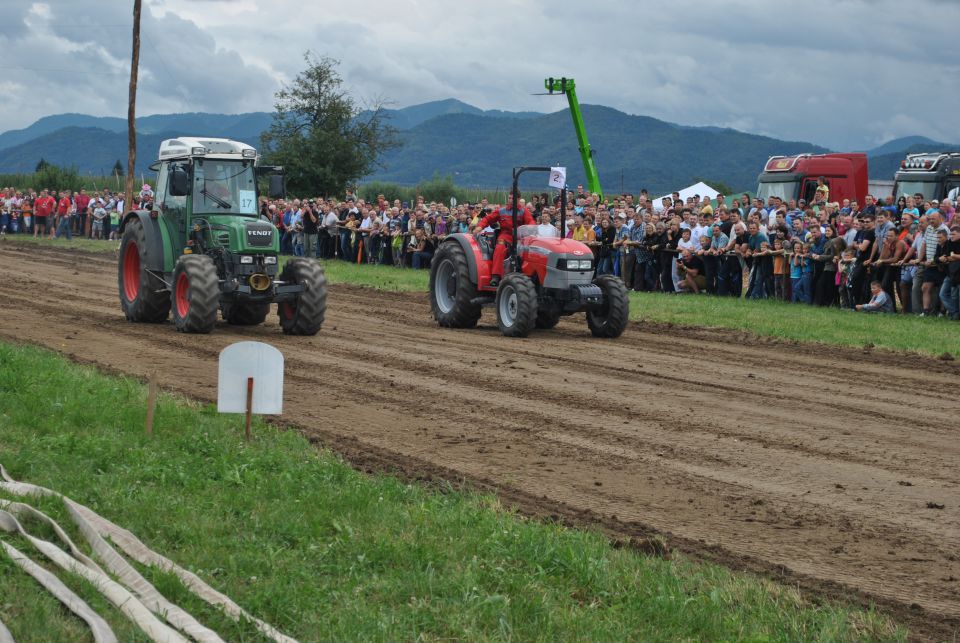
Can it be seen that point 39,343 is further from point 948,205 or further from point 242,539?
point 948,205

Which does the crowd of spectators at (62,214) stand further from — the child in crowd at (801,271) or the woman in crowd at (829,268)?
the woman in crowd at (829,268)

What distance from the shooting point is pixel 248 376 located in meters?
8.35

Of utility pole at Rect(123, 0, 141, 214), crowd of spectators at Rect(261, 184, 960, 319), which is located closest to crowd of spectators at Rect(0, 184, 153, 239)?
utility pole at Rect(123, 0, 141, 214)

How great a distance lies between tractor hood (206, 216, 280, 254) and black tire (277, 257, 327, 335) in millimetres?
381

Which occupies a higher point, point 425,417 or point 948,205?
point 948,205

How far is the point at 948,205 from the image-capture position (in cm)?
→ 2055

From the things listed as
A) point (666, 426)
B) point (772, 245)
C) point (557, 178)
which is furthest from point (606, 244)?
point (666, 426)

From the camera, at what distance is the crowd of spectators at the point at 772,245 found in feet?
62.1

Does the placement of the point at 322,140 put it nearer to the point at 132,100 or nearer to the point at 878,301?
the point at 132,100

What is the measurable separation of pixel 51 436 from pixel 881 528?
17.8 feet

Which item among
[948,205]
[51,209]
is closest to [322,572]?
[948,205]

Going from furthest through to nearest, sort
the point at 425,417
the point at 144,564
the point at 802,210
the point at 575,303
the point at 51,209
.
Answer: the point at 51,209, the point at 802,210, the point at 575,303, the point at 425,417, the point at 144,564

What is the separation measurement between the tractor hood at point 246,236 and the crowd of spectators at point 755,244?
10.6 ft

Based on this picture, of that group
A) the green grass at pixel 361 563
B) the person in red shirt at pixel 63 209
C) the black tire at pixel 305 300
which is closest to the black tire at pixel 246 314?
the black tire at pixel 305 300
